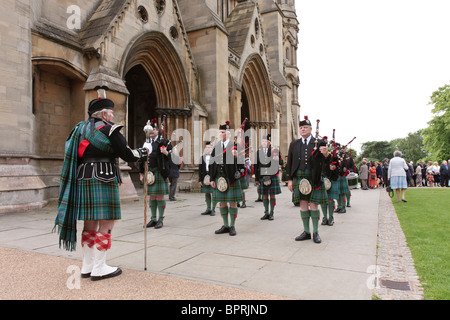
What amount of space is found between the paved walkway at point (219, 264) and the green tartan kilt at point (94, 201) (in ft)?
2.21

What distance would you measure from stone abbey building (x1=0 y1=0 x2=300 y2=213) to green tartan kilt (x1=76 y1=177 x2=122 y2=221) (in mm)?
5434

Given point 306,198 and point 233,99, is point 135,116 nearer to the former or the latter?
point 233,99

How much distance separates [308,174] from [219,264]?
2.20m

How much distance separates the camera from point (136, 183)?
15.2 m

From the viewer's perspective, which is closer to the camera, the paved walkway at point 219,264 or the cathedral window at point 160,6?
the paved walkway at point 219,264

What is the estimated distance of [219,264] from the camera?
12.1ft

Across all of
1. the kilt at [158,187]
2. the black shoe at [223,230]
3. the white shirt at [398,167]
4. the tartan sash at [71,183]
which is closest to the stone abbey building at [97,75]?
the kilt at [158,187]

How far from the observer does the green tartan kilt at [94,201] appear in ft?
10.6

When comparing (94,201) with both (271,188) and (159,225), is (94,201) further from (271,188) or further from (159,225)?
(271,188)

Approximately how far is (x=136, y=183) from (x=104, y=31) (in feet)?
25.2

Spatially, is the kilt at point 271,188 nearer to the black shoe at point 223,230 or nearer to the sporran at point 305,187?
the black shoe at point 223,230

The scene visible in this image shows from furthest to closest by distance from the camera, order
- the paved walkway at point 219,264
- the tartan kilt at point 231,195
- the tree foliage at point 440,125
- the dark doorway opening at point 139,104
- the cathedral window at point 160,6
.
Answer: the tree foliage at point 440,125, the dark doorway opening at point 139,104, the cathedral window at point 160,6, the tartan kilt at point 231,195, the paved walkway at point 219,264

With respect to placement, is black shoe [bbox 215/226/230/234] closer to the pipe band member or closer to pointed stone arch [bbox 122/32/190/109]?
the pipe band member

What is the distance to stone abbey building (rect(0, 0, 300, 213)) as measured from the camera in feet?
25.8
